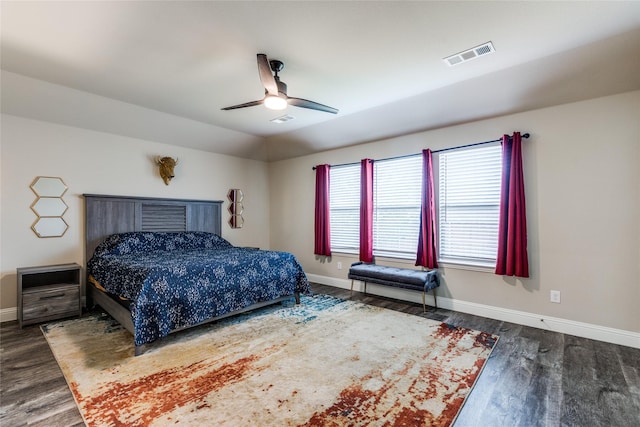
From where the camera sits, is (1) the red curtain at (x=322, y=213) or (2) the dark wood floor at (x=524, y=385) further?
(1) the red curtain at (x=322, y=213)

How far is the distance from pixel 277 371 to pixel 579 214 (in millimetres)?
3434

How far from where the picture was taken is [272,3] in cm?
210

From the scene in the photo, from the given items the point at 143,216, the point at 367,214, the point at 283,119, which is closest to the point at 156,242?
the point at 143,216

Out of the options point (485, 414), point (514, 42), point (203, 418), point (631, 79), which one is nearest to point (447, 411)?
point (485, 414)

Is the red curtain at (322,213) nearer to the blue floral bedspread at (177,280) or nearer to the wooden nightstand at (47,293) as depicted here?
the blue floral bedspread at (177,280)

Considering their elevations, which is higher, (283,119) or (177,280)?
(283,119)

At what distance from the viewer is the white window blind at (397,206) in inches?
178

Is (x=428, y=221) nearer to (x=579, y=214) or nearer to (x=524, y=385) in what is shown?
(x=579, y=214)

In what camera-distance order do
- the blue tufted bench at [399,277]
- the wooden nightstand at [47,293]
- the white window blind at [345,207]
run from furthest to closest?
1. the white window blind at [345,207]
2. the blue tufted bench at [399,277]
3. the wooden nightstand at [47,293]

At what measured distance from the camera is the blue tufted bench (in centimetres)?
392

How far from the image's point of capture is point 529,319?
3.44 m

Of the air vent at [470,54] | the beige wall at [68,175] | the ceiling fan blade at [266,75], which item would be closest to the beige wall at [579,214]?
the air vent at [470,54]

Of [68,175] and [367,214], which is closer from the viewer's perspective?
[68,175]

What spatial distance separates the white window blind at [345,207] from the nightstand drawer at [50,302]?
3.75m
